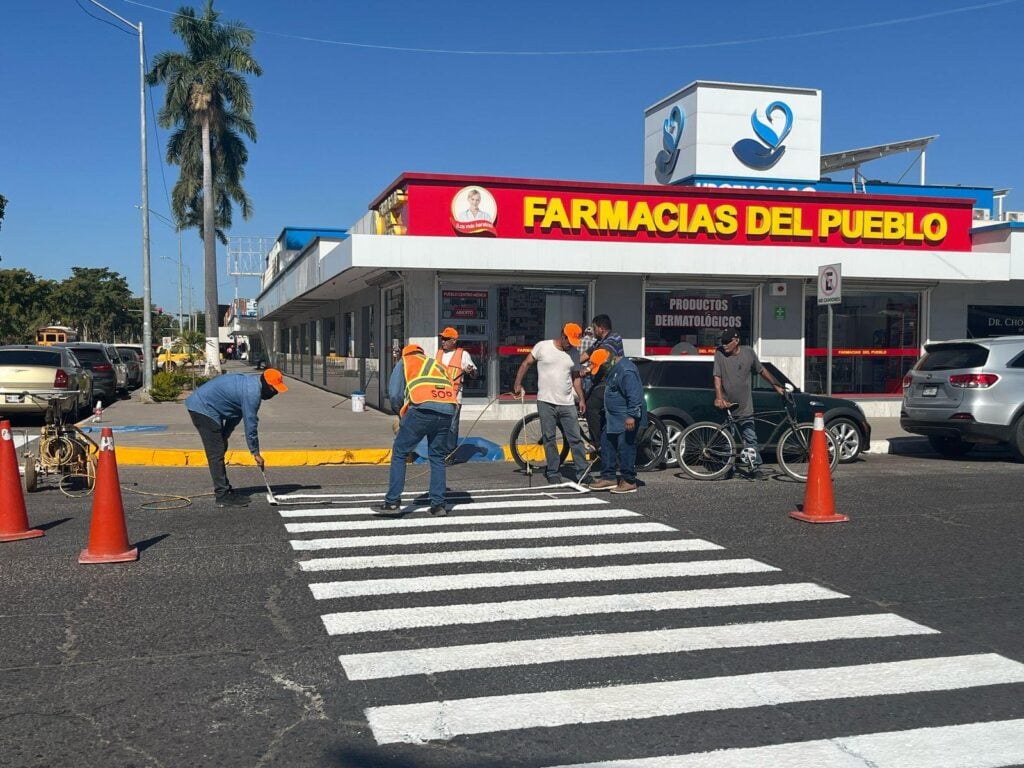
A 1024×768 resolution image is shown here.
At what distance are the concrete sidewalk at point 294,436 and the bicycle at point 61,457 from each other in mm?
2728

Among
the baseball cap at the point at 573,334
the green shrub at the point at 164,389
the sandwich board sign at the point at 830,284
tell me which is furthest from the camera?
the green shrub at the point at 164,389

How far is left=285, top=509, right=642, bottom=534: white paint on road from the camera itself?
27.7ft

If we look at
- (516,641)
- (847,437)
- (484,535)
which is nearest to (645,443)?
(847,437)

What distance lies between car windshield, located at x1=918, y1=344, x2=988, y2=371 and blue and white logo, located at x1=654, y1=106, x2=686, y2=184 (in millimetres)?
16213

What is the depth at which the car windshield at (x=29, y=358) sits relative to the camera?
18.4m

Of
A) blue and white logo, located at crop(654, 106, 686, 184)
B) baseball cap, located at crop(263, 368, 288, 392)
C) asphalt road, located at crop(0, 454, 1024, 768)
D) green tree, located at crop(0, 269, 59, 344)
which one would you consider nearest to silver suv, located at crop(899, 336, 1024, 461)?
asphalt road, located at crop(0, 454, 1024, 768)

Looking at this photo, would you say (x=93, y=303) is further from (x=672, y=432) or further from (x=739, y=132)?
(x=672, y=432)

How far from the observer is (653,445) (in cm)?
1234

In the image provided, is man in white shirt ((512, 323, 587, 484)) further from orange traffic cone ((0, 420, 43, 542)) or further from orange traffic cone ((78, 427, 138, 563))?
orange traffic cone ((0, 420, 43, 542))

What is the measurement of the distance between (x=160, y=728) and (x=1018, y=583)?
5684 millimetres

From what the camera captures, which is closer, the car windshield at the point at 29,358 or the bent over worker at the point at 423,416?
the bent over worker at the point at 423,416

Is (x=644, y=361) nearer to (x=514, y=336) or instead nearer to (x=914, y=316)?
(x=514, y=336)

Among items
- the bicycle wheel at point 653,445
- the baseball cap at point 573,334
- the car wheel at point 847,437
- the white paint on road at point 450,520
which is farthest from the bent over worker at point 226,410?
the car wheel at point 847,437

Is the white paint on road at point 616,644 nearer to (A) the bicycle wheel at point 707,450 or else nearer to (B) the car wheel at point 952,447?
(A) the bicycle wheel at point 707,450
